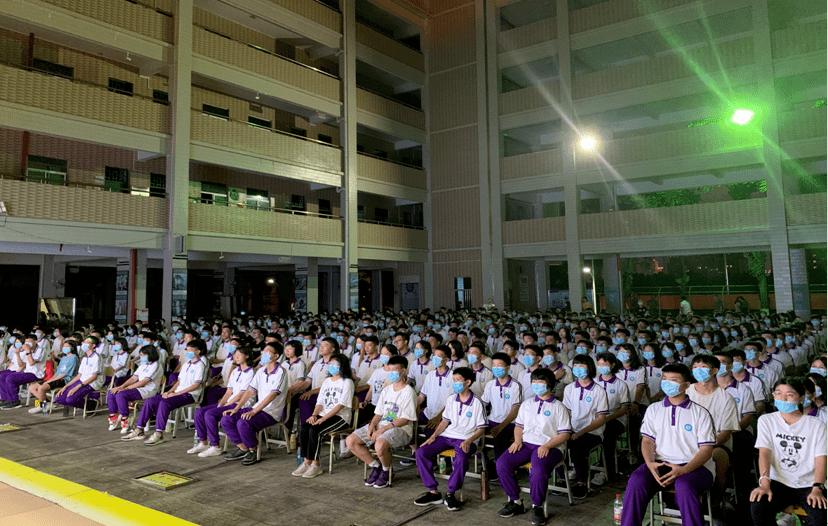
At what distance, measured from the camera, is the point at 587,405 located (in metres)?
6.20

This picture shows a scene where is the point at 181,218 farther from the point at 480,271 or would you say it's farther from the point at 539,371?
the point at 539,371

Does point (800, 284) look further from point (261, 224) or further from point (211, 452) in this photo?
point (211, 452)

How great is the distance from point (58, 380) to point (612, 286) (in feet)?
69.3

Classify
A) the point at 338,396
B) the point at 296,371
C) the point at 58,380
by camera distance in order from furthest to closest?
1. the point at 58,380
2. the point at 296,371
3. the point at 338,396

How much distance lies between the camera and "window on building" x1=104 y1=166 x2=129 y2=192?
18344 mm

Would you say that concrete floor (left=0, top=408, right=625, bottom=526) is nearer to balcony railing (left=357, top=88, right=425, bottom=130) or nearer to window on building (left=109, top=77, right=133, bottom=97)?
window on building (left=109, top=77, right=133, bottom=97)

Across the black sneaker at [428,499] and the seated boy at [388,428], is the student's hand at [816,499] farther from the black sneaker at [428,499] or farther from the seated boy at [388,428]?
the seated boy at [388,428]

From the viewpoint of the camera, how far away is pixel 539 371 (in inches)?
232

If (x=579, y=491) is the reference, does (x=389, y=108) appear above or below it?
above

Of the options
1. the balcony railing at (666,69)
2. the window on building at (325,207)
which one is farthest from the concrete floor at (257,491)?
the balcony railing at (666,69)

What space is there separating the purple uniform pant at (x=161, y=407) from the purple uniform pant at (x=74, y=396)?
218 centimetres

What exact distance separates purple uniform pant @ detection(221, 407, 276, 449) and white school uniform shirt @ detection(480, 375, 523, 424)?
10.1ft

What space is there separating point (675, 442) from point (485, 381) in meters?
3.07

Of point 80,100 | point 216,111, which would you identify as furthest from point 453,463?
point 216,111
